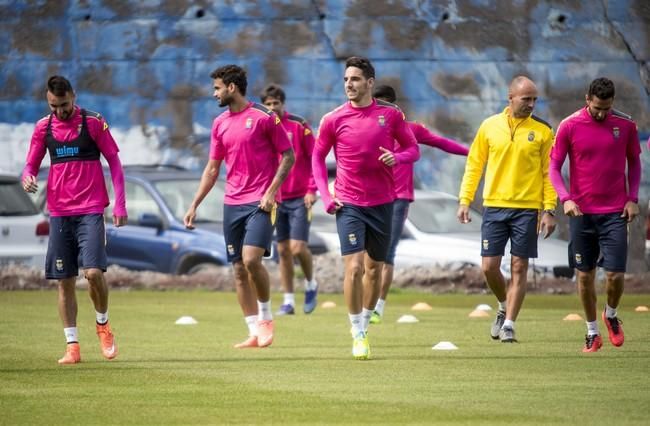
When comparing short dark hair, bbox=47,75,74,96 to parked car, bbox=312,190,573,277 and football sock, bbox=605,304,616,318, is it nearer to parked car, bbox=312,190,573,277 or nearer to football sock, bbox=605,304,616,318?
football sock, bbox=605,304,616,318

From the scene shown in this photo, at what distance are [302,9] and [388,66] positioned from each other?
4.73 feet

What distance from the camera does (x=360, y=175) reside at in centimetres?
1254

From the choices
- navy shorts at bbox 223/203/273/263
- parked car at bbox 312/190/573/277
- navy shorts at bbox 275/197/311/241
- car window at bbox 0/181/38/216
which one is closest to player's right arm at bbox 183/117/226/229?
navy shorts at bbox 223/203/273/263

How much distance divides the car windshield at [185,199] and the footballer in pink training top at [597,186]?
1004cm

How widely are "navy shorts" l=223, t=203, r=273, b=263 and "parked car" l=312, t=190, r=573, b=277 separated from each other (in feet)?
27.0

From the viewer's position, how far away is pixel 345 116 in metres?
12.5

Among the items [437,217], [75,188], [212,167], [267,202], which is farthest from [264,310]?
[437,217]

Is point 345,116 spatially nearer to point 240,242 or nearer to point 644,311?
point 240,242

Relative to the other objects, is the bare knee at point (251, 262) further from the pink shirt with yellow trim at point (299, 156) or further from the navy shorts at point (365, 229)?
the pink shirt with yellow trim at point (299, 156)

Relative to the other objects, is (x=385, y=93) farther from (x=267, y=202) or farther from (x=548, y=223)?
(x=267, y=202)

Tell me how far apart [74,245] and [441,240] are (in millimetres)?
9981

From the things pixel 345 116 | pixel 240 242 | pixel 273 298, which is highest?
pixel 345 116

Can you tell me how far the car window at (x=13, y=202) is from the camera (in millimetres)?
22500

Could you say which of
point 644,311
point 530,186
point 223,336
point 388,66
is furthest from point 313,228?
point 530,186
